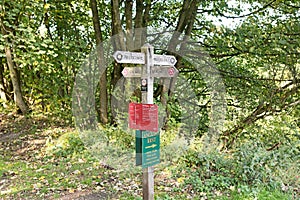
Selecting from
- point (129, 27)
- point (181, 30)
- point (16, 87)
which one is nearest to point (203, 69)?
point (181, 30)

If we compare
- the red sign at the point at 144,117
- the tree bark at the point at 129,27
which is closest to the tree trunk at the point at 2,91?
the tree bark at the point at 129,27

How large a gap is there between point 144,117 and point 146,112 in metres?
0.06

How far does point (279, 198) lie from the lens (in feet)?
12.7

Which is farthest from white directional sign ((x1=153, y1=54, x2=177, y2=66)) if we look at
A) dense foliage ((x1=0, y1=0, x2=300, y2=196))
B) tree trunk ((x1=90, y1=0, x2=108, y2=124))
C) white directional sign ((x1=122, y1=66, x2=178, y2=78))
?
tree trunk ((x1=90, y1=0, x2=108, y2=124))

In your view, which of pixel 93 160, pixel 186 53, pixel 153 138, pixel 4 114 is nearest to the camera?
pixel 153 138

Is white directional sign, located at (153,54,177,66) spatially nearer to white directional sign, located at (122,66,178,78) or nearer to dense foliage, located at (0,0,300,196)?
white directional sign, located at (122,66,178,78)

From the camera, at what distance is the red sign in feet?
9.59

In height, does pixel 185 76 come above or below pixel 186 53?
below

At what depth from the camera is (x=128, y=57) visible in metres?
2.90

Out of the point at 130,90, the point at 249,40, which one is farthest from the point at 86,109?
the point at 249,40

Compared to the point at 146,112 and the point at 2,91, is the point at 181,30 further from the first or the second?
the point at 2,91

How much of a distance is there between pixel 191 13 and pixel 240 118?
9.09ft

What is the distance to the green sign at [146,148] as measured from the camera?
9.68 feet

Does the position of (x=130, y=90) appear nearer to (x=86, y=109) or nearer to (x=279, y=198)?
(x=86, y=109)
